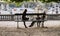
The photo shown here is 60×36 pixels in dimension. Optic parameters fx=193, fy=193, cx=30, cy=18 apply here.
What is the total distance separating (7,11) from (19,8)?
1.57 metres

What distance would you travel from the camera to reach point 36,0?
23734 millimetres

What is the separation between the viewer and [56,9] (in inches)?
969

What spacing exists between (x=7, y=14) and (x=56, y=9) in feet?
20.5

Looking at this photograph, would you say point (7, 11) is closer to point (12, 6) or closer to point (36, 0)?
point (12, 6)

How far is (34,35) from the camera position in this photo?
9.29 meters

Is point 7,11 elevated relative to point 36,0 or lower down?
lower down

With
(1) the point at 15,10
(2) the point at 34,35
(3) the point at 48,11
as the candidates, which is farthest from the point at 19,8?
(2) the point at 34,35

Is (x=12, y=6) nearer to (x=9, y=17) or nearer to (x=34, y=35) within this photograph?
(x=9, y=17)

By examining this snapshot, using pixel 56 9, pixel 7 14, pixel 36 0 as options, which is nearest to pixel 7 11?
pixel 7 14

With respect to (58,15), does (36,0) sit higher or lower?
higher

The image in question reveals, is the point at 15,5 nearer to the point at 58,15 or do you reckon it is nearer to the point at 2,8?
the point at 2,8

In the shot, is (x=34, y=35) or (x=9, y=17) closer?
(x=34, y=35)

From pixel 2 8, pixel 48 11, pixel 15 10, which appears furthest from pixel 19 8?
pixel 48 11

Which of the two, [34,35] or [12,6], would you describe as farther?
[12,6]
